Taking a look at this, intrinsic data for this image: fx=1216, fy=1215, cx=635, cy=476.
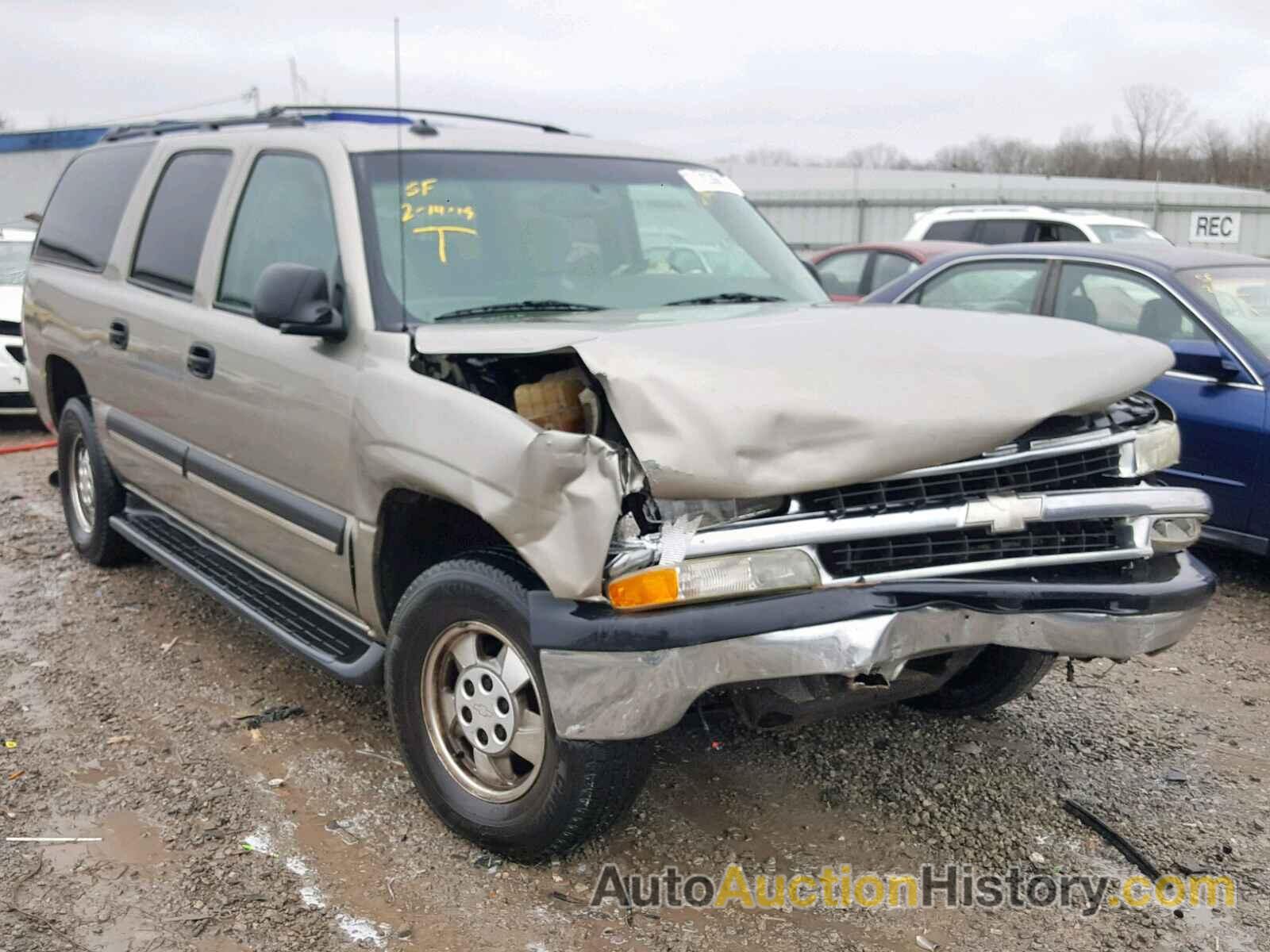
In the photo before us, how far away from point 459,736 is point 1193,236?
17.6 metres

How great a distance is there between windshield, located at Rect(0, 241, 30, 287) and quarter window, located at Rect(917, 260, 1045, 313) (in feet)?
23.8

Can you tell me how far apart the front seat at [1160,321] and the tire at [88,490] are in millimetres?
4941

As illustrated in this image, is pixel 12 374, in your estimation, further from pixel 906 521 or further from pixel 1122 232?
pixel 1122 232

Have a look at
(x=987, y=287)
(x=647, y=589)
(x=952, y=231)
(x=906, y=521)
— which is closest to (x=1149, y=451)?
(x=906, y=521)

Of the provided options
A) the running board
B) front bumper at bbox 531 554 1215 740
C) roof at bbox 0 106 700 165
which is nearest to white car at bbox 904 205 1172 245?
roof at bbox 0 106 700 165

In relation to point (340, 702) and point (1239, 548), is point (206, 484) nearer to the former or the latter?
point (340, 702)

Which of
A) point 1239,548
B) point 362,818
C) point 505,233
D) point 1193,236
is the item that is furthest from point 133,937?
point 1193,236

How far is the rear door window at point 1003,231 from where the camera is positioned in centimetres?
1329

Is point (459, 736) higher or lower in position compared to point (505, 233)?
lower

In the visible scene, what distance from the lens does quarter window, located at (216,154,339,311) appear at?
387 cm

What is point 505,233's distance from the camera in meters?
3.88

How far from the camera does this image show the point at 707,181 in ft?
15.2

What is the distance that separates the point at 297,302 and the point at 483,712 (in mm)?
1265

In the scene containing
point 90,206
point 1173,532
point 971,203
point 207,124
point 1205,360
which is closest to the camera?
point 1173,532
